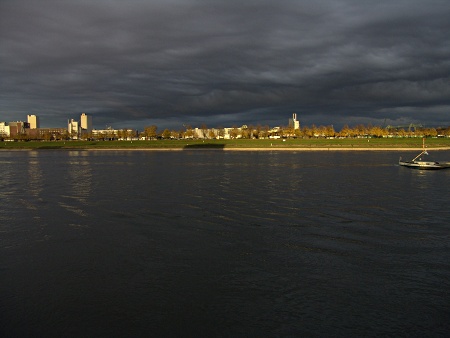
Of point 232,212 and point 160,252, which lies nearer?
point 160,252

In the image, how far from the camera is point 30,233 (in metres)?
18.6

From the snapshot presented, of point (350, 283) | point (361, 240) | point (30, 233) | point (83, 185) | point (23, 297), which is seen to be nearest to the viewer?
point (23, 297)

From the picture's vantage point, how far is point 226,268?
13547 millimetres

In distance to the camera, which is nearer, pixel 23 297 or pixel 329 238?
pixel 23 297

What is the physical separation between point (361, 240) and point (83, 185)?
1057 inches

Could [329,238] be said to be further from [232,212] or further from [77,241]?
[77,241]

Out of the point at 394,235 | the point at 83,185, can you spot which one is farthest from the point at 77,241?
the point at 83,185

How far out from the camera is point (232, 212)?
75.6ft

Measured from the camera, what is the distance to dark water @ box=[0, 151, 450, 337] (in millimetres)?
9867

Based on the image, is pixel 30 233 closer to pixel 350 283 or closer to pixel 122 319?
pixel 122 319

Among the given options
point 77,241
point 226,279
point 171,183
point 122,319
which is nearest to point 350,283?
point 226,279

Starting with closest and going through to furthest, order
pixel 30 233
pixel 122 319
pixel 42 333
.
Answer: pixel 42 333, pixel 122 319, pixel 30 233

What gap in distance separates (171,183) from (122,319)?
28.2m

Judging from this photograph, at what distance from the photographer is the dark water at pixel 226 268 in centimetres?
987
